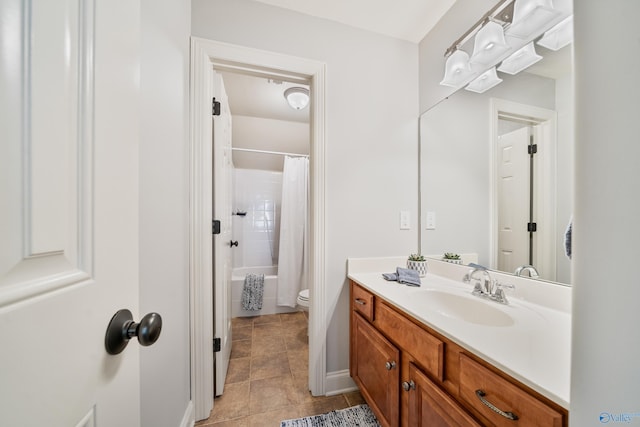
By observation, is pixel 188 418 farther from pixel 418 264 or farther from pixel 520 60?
pixel 520 60

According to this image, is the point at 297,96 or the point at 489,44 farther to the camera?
the point at 297,96

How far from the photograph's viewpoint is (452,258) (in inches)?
54.7

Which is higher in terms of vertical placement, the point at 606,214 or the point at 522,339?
the point at 606,214

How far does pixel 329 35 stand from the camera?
146cm

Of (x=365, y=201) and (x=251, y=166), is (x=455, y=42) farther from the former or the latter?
(x=251, y=166)

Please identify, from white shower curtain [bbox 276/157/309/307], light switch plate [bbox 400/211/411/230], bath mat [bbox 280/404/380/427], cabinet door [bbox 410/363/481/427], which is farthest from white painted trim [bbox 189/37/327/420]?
white shower curtain [bbox 276/157/309/307]

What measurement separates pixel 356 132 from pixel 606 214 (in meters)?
1.34

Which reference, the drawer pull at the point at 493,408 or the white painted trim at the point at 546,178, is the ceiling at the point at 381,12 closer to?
the white painted trim at the point at 546,178

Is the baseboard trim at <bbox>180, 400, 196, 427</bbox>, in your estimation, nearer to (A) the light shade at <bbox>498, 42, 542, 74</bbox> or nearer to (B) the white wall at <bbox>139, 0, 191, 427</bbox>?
(B) the white wall at <bbox>139, 0, 191, 427</bbox>

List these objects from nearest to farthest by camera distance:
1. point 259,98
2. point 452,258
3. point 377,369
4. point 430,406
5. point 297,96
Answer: point 430,406 < point 377,369 < point 452,258 < point 297,96 < point 259,98

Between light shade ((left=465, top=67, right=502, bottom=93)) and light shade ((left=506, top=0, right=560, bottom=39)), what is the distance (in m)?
0.16

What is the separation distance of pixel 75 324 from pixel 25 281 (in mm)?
98

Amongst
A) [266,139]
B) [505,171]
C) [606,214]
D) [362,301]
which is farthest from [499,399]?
[266,139]

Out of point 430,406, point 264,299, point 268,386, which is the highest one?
point 430,406
